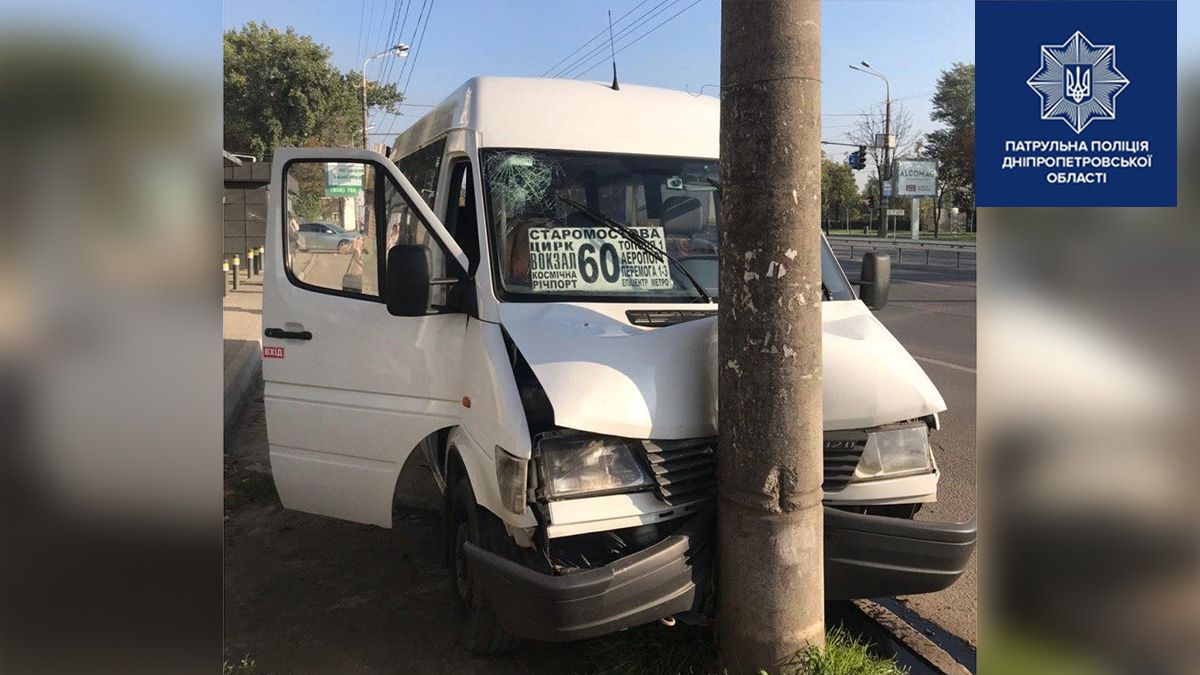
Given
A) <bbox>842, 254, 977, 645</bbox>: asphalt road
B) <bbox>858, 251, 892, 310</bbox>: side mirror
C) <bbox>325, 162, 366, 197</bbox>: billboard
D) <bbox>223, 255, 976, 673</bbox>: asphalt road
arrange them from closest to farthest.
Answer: <bbox>223, 255, 976, 673</bbox>: asphalt road
<bbox>842, 254, 977, 645</bbox>: asphalt road
<bbox>325, 162, 366, 197</bbox>: billboard
<bbox>858, 251, 892, 310</bbox>: side mirror

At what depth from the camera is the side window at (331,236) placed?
4.28 metres

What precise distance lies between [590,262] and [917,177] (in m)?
62.5

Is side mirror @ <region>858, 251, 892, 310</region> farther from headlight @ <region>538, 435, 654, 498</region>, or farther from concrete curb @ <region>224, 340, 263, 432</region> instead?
concrete curb @ <region>224, 340, 263, 432</region>

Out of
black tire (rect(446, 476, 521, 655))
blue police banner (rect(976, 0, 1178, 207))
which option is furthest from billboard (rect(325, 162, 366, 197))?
blue police banner (rect(976, 0, 1178, 207))

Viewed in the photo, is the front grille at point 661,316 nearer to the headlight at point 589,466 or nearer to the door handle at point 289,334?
the headlight at point 589,466

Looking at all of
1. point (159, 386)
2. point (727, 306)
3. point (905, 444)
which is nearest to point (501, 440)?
point (727, 306)

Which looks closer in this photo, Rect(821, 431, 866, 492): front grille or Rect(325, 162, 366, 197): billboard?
Rect(821, 431, 866, 492): front grille

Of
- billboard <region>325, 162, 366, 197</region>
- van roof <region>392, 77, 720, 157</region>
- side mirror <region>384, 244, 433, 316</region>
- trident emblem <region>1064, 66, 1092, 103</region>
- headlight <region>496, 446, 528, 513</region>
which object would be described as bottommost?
headlight <region>496, 446, 528, 513</region>

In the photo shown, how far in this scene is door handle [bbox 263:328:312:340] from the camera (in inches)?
166

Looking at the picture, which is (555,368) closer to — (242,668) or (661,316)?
(661,316)

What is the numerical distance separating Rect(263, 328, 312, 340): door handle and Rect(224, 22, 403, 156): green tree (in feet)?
109

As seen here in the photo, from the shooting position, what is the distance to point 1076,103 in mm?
1905

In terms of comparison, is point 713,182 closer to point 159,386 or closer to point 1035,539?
point 1035,539

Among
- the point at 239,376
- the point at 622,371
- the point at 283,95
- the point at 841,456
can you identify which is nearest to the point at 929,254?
the point at 283,95
